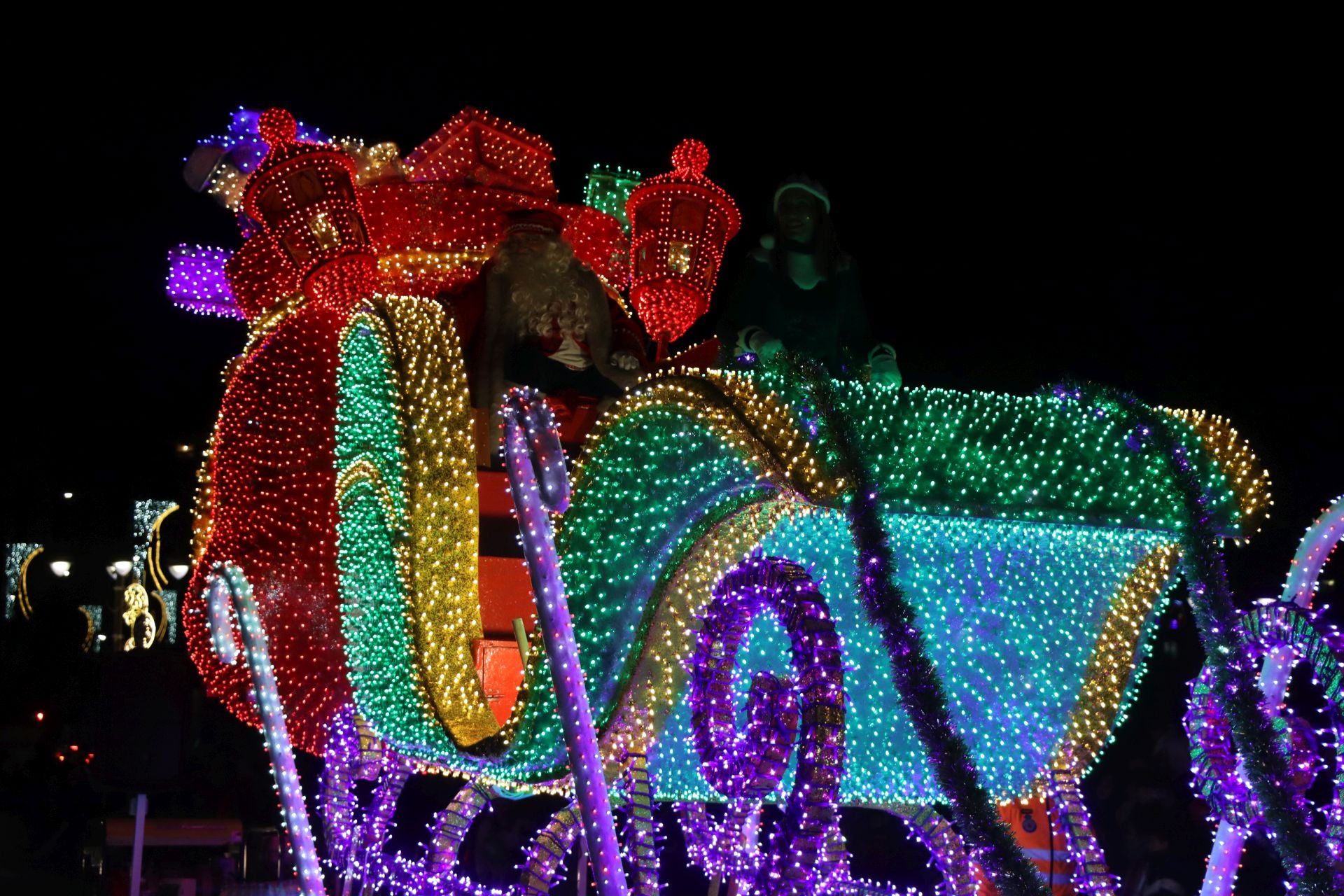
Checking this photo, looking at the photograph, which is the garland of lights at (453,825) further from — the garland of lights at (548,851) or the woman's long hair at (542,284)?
the woman's long hair at (542,284)

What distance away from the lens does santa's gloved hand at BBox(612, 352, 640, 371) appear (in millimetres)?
5664

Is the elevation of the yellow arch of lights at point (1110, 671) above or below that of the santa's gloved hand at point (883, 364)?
below

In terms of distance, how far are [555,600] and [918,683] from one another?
85 cm

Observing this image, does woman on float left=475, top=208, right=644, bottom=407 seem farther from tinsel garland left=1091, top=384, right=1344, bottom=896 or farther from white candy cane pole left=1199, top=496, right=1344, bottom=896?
white candy cane pole left=1199, top=496, right=1344, bottom=896

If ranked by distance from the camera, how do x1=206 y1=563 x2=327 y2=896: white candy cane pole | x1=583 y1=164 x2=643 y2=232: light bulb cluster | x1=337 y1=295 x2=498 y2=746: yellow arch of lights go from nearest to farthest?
x1=337 y1=295 x2=498 y2=746: yellow arch of lights
x1=206 y1=563 x2=327 y2=896: white candy cane pole
x1=583 y1=164 x2=643 y2=232: light bulb cluster

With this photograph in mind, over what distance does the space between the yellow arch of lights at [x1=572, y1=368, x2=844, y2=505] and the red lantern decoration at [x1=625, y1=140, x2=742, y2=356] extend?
254 cm

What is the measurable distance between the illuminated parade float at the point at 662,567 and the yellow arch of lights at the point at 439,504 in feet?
0.03

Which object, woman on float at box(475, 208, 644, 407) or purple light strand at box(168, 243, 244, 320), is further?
purple light strand at box(168, 243, 244, 320)

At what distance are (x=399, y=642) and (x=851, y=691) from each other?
153 cm

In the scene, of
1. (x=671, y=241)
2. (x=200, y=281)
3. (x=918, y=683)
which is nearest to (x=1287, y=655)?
(x=918, y=683)

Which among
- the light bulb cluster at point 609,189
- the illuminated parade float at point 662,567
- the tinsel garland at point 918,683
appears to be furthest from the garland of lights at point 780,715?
the light bulb cluster at point 609,189

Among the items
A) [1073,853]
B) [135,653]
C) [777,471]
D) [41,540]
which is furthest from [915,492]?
[41,540]

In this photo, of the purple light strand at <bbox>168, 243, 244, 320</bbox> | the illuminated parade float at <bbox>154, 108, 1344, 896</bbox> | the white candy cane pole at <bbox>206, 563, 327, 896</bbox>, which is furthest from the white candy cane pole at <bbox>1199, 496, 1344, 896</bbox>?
the purple light strand at <bbox>168, 243, 244, 320</bbox>

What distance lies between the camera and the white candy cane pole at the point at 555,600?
3201mm
